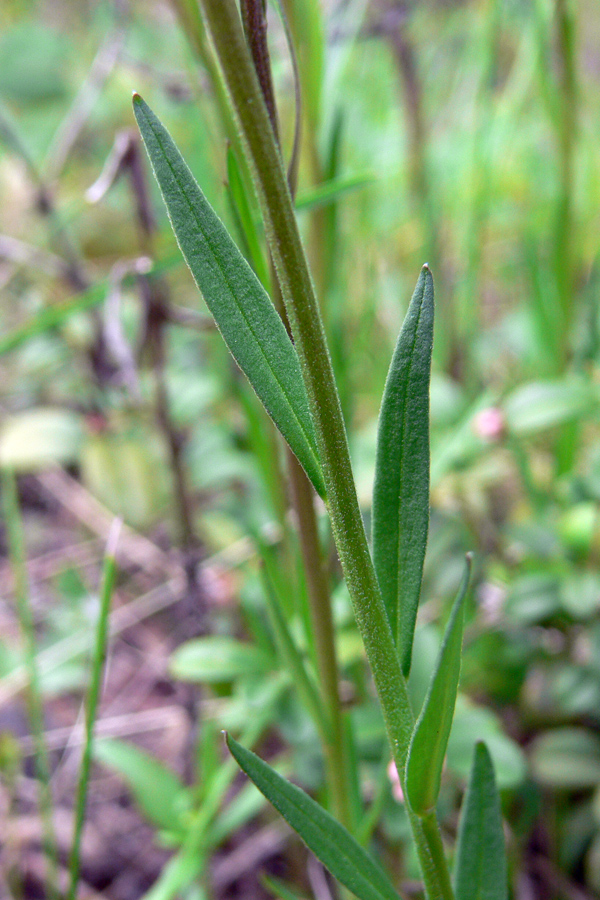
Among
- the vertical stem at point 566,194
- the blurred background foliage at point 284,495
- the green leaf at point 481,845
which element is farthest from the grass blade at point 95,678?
Answer: the vertical stem at point 566,194

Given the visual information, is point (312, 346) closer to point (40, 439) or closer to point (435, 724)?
point (435, 724)

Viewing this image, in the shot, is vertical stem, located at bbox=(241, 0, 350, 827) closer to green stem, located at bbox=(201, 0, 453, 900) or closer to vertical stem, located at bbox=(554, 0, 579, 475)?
green stem, located at bbox=(201, 0, 453, 900)

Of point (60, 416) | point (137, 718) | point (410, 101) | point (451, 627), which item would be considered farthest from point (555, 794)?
point (410, 101)

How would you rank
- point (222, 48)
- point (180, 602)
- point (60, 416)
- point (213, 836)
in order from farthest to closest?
1. point (60, 416)
2. point (180, 602)
3. point (213, 836)
4. point (222, 48)

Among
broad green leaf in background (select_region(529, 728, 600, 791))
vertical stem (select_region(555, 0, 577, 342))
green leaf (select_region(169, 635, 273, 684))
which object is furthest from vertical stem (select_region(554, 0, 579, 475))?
green leaf (select_region(169, 635, 273, 684))

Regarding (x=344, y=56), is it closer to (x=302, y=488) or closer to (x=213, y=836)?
(x=302, y=488)

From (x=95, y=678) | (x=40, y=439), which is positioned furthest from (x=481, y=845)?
(x=40, y=439)
